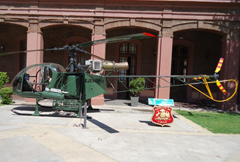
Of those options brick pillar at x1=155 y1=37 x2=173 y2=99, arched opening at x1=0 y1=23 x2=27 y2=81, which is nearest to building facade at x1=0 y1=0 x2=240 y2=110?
brick pillar at x1=155 y1=37 x2=173 y2=99

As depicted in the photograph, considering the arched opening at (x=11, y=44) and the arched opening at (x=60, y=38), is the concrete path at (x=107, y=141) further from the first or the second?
the arched opening at (x=11, y=44)

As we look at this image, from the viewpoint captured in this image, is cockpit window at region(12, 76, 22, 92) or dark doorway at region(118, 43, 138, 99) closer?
cockpit window at region(12, 76, 22, 92)

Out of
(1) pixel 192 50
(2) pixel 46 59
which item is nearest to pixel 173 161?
(1) pixel 192 50

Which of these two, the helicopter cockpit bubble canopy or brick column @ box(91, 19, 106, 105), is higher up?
brick column @ box(91, 19, 106, 105)

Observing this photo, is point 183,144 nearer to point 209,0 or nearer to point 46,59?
point 209,0

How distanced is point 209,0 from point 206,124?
7.17 metres

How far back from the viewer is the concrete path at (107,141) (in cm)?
405

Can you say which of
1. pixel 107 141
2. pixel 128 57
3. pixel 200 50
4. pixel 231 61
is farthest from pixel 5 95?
pixel 200 50

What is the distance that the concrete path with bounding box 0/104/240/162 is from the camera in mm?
4051

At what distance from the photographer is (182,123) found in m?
7.49

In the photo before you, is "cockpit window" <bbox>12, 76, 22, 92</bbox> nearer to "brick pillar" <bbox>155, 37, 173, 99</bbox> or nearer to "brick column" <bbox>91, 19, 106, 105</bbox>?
"brick column" <bbox>91, 19, 106, 105</bbox>

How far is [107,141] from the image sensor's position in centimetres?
500

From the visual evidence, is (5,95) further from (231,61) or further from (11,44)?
(231,61)

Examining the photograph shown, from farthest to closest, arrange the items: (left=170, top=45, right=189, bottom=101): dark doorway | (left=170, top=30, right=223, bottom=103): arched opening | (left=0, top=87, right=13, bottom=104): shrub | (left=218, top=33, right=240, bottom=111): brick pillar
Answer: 1. (left=170, top=45, right=189, bottom=101): dark doorway
2. (left=170, top=30, right=223, bottom=103): arched opening
3. (left=218, top=33, right=240, bottom=111): brick pillar
4. (left=0, top=87, right=13, bottom=104): shrub
